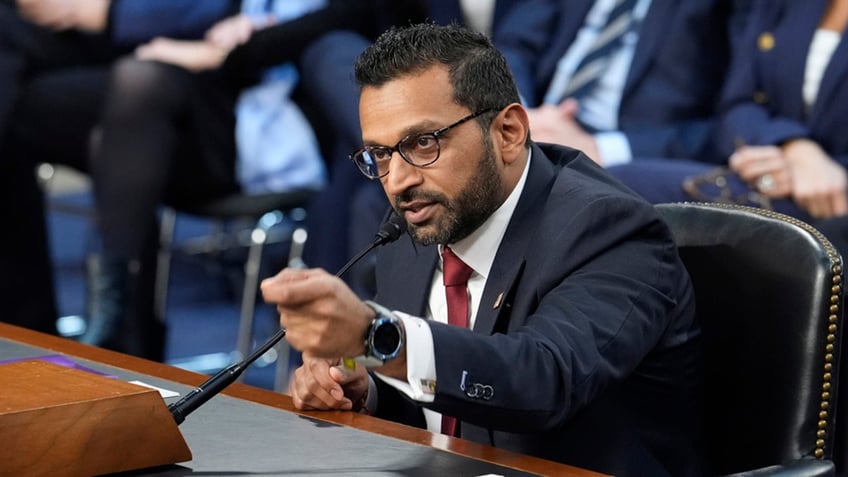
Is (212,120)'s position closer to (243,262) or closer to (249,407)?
(243,262)

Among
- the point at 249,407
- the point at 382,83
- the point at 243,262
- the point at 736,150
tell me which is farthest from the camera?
the point at 243,262

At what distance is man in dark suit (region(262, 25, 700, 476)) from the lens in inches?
63.7

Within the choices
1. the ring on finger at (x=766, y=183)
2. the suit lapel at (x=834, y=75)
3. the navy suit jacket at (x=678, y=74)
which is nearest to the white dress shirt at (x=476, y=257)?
the ring on finger at (x=766, y=183)

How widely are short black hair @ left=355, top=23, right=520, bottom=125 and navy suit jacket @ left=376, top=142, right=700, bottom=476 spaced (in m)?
0.14

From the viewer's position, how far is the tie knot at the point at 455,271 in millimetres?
1938

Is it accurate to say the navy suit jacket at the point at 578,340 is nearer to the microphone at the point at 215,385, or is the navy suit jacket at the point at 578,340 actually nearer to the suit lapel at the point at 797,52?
the microphone at the point at 215,385

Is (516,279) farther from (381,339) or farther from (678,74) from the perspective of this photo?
(678,74)

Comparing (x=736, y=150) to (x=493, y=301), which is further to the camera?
(x=736, y=150)

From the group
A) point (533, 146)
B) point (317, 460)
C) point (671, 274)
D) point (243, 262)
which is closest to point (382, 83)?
point (533, 146)

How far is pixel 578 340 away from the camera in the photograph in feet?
5.38

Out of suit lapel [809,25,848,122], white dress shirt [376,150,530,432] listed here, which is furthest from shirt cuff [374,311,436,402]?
suit lapel [809,25,848,122]

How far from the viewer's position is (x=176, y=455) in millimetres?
1488

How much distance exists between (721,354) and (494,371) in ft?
1.68

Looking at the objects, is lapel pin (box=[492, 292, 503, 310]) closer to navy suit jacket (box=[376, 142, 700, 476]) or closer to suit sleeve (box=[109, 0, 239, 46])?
navy suit jacket (box=[376, 142, 700, 476])
